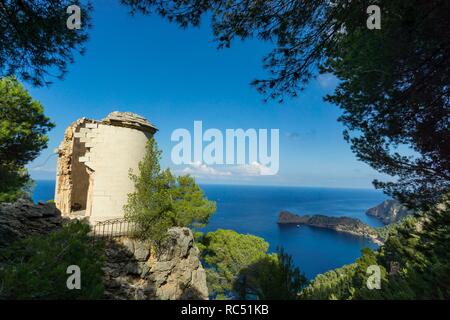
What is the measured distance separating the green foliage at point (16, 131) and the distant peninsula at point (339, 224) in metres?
87.7

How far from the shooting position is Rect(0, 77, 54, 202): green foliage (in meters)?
12.9

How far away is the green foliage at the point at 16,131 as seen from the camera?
12914 mm

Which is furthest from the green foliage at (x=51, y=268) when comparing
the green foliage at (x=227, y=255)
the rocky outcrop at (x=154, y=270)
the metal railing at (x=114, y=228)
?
the green foliage at (x=227, y=255)

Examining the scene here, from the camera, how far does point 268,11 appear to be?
492 cm

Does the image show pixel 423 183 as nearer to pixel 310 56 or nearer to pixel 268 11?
pixel 310 56

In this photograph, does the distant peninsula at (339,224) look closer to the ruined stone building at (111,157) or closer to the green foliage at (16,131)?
the ruined stone building at (111,157)

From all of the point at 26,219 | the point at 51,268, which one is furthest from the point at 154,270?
the point at 51,268

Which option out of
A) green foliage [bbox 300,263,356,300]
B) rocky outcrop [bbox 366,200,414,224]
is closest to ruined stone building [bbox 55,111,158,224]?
green foliage [bbox 300,263,356,300]

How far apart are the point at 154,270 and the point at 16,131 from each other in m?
12.0

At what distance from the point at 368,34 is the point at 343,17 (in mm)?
994

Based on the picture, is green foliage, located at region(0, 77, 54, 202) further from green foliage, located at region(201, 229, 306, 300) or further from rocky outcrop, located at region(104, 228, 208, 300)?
green foliage, located at region(201, 229, 306, 300)

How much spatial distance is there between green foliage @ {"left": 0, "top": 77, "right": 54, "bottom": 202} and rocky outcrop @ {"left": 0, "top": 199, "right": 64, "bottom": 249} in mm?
6497

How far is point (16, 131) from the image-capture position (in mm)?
13242
